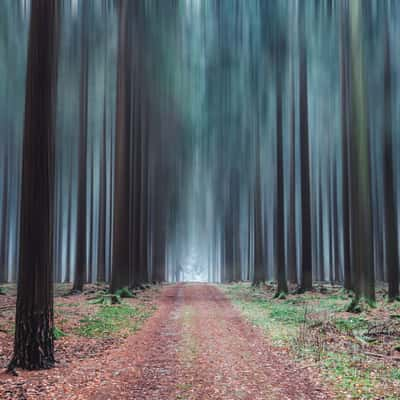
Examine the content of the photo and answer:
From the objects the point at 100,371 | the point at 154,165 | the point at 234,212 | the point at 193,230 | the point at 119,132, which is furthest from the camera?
the point at 193,230

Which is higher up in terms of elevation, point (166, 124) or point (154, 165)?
point (166, 124)

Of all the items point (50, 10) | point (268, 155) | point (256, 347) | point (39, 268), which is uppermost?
point (268, 155)

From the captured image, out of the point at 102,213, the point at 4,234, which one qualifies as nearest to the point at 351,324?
the point at 102,213

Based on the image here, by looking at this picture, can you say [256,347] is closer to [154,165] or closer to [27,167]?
[27,167]

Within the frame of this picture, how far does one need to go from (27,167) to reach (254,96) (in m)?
27.6

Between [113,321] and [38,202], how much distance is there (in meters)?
7.06

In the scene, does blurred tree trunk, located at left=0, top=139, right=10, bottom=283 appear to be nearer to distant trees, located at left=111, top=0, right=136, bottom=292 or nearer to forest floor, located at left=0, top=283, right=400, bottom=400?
distant trees, located at left=111, top=0, right=136, bottom=292

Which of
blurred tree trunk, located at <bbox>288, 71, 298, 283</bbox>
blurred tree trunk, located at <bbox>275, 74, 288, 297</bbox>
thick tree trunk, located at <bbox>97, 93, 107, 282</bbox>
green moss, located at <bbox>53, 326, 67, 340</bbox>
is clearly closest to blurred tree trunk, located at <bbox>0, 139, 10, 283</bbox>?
thick tree trunk, located at <bbox>97, 93, 107, 282</bbox>

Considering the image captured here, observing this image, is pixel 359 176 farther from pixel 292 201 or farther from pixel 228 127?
pixel 228 127

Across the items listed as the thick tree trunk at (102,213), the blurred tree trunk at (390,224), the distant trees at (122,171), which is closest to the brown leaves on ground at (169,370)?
the blurred tree trunk at (390,224)

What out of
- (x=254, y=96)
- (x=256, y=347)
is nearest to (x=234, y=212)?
(x=254, y=96)

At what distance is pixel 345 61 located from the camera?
24109 millimetres

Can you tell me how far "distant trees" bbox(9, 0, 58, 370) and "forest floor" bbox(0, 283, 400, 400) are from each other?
0.69 metres

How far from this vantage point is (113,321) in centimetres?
1488
